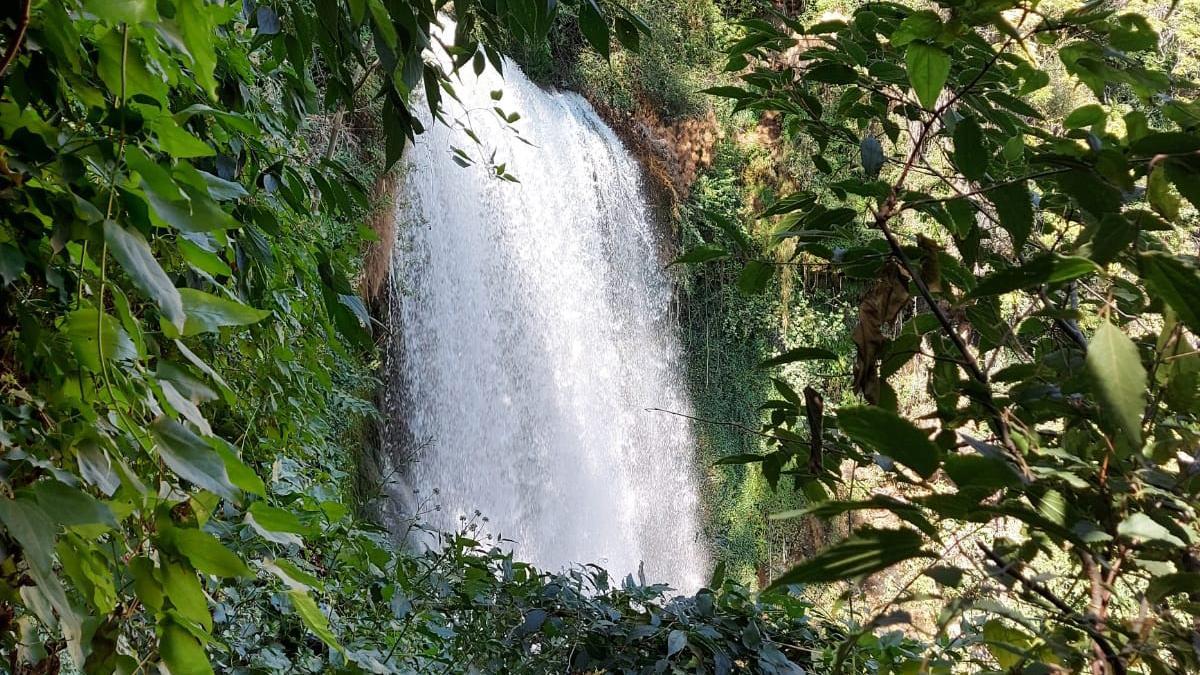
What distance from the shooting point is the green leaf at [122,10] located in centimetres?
37

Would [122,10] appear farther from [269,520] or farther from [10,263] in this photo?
[269,520]

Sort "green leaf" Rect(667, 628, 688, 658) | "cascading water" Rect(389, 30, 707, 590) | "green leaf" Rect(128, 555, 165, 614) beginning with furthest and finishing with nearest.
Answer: "cascading water" Rect(389, 30, 707, 590) → "green leaf" Rect(667, 628, 688, 658) → "green leaf" Rect(128, 555, 165, 614)

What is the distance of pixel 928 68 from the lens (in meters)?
0.59

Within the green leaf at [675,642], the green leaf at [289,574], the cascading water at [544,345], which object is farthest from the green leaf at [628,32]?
the cascading water at [544,345]

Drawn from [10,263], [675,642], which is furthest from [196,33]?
[675,642]

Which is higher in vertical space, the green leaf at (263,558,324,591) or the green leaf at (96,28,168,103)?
the green leaf at (96,28,168,103)

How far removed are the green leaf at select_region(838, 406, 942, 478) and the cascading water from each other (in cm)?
540

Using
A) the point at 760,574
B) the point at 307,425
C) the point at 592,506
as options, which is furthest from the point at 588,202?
the point at 307,425

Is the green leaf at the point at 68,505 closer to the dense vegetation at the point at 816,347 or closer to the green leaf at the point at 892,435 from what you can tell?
the dense vegetation at the point at 816,347

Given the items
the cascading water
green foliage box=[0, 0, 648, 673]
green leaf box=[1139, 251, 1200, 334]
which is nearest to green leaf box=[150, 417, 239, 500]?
green foliage box=[0, 0, 648, 673]

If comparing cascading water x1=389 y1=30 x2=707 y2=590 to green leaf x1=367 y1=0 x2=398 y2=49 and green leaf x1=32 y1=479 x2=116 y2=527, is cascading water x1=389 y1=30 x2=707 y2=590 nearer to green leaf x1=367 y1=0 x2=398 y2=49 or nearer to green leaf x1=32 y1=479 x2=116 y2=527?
green leaf x1=367 y1=0 x2=398 y2=49

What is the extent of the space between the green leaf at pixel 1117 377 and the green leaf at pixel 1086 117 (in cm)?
37

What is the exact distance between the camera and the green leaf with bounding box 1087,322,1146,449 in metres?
0.35

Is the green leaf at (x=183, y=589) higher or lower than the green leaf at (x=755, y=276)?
lower
